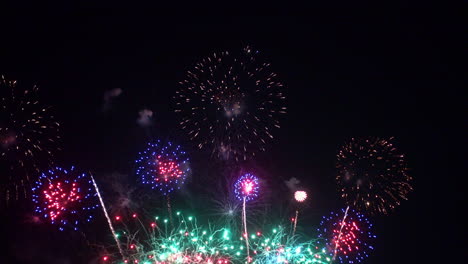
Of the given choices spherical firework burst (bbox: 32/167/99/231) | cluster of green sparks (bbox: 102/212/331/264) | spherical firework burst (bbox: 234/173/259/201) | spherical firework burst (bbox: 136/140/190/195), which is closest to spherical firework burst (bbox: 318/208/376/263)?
cluster of green sparks (bbox: 102/212/331/264)

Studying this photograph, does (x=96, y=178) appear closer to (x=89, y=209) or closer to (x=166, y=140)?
(x=89, y=209)

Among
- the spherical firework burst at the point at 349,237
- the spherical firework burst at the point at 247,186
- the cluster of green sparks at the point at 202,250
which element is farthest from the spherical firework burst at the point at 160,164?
the spherical firework burst at the point at 349,237

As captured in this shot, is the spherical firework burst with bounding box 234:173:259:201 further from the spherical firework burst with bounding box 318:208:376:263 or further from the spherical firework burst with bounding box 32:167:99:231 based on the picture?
the spherical firework burst with bounding box 32:167:99:231

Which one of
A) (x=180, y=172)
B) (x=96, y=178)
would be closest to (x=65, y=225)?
(x=96, y=178)

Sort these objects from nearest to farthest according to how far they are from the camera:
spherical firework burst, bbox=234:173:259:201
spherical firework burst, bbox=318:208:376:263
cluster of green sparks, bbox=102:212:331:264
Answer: cluster of green sparks, bbox=102:212:331:264, spherical firework burst, bbox=318:208:376:263, spherical firework burst, bbox=234:173:259:201

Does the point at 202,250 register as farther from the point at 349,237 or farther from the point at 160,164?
the point at 349,237

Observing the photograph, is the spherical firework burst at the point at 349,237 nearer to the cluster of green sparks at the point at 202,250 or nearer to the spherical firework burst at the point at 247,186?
the cluster of green sparks at the point at 202,250

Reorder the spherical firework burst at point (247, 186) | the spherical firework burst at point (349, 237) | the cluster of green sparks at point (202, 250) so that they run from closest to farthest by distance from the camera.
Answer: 1. the cluster of green sparks at point (202, 250)
2. the spherical firework burst at point (349, 237)
3. the spherical firework burst at point (247, 186)

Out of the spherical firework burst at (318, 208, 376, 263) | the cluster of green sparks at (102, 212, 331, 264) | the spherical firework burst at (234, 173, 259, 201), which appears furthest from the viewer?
the spherical firework burst at (234, 173, 259, 201)
